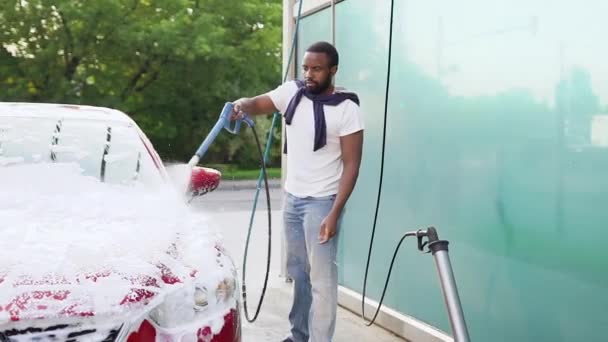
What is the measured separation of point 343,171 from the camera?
3.88 m

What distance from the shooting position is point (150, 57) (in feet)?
70.4

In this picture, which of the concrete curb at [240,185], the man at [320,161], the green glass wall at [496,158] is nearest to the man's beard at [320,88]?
the man at [320,161]

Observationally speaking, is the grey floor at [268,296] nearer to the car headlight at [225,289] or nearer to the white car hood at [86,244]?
the white car hood at [86,244]

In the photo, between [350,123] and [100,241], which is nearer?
[100,241]

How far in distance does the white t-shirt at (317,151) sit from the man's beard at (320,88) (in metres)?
0.06

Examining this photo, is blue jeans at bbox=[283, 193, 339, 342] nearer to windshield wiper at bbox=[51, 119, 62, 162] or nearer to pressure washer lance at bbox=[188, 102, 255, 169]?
pressure washer lance at bbox=[188, 102, 255, 169]

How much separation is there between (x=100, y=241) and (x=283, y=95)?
1.52 meters

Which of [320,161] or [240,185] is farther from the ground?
[320,161]

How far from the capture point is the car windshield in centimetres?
387

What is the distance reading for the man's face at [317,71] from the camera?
153 inches

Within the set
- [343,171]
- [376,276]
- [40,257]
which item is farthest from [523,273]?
[40,257]

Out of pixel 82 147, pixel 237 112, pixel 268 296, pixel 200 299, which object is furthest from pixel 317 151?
pixel 268 296

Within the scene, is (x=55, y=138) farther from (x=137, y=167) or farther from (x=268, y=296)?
(x=268, y=296)

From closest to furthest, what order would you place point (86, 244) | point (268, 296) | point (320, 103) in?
point (86, 244), point (320, 103), point (268, 296)
